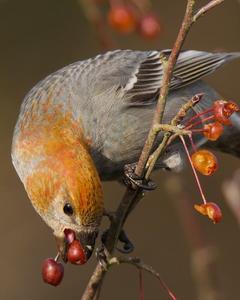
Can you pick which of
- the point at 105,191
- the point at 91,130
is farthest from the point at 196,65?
the point at 105,191

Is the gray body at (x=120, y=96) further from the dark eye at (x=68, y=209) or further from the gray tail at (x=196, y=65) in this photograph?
the dark eye at (x=68, y=209)

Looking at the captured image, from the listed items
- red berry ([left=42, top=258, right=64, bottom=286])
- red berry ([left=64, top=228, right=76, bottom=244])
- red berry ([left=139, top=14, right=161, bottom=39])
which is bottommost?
red berry ([left=64, top=228, right=76, bottom=244])

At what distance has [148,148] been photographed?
12.4 feet

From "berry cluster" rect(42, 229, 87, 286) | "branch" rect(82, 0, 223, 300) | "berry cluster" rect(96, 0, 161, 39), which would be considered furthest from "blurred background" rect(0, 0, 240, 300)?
"branch" rect(82, 0, 223, 300)

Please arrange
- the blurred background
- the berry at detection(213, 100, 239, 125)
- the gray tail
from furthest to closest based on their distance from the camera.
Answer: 1. the blurred background
2. the gray tail
3. the berry at detection(213, 100, 239, 125)

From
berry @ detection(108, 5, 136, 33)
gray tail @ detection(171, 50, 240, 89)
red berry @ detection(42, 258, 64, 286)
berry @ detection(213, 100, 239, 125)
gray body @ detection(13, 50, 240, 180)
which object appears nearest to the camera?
berry @ detection(213, 100, 239, 125)

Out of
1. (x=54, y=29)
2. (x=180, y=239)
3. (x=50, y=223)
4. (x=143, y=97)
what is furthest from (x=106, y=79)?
(x=54, y=29)

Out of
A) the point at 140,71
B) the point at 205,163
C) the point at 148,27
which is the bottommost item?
the point at 140,71

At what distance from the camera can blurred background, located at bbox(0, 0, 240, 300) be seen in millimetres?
8648

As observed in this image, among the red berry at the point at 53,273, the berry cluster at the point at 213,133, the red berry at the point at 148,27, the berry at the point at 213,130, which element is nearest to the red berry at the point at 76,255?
the red berry at the point at 53,273

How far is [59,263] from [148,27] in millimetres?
2022

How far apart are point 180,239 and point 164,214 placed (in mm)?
361

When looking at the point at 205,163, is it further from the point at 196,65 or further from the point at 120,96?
the point at 196,65

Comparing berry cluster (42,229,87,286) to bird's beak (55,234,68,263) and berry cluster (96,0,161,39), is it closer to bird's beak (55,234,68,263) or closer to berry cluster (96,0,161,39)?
bird's beak (55,234,68,263)
